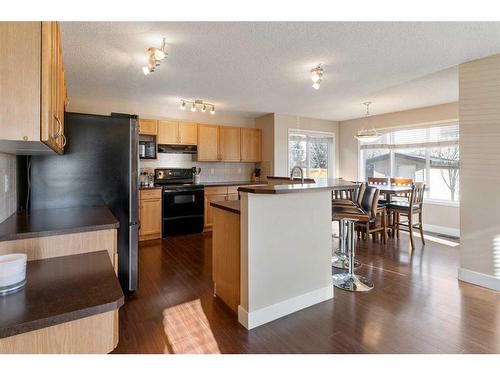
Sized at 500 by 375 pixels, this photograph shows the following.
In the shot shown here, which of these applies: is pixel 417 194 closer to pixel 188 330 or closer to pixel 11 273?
pixel 188 330

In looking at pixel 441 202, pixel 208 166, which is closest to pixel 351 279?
pixel 441 202

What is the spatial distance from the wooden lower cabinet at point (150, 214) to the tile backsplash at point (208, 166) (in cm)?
75

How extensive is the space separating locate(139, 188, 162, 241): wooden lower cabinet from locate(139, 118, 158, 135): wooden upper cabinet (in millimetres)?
1094

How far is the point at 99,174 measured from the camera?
2.58m

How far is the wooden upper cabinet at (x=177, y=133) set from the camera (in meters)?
5.11

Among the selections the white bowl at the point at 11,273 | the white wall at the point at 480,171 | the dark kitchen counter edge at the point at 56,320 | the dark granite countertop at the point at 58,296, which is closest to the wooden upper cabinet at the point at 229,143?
the white wall at the point at 480,171

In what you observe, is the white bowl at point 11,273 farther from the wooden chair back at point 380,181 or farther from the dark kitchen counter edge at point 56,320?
the wooden chair back at point 380,181

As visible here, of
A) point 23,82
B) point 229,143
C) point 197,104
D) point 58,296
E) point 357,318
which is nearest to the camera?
point 58,296

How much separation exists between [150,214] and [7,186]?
2.90 m

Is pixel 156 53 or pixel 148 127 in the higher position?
pixel 156 53

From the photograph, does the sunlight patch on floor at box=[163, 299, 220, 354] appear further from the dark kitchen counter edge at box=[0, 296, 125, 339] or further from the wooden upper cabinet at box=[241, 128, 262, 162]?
the wooden upper cabinet at box=[241, 128, 262, 162]
